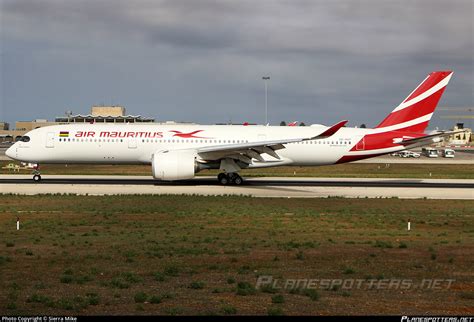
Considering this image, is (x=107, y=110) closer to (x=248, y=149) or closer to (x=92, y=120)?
(x=92, y=120)

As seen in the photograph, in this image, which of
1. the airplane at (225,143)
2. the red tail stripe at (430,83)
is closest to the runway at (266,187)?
the airplane at (225,143)

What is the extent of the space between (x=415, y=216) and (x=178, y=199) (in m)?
12.6

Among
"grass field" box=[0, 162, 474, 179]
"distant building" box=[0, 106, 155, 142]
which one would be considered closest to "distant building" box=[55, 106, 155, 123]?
"distant building" box=[0, 106, 155, 142]

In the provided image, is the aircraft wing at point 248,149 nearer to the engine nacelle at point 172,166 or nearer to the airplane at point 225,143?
the airplane at point 225,143

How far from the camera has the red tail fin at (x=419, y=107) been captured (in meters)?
44.3

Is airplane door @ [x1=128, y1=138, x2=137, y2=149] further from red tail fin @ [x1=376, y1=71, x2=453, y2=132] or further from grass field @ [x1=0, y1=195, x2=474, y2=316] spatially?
red tail fin @ [x1=376, y1=71, x2=453, y2=132]

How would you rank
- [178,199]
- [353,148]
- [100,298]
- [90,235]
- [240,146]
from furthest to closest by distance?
[353,148]
[240,146]
[178,199]
[90,235]
[100,298]

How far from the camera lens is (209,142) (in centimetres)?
4194

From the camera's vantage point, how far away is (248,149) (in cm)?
3875

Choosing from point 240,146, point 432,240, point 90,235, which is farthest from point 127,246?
point 240,146

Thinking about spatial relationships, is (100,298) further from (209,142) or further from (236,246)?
(209,142)

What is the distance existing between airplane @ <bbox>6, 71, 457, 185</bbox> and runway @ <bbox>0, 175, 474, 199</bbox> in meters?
1.57

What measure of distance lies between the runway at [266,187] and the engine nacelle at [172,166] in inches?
36.5

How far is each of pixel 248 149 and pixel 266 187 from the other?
132 inches
